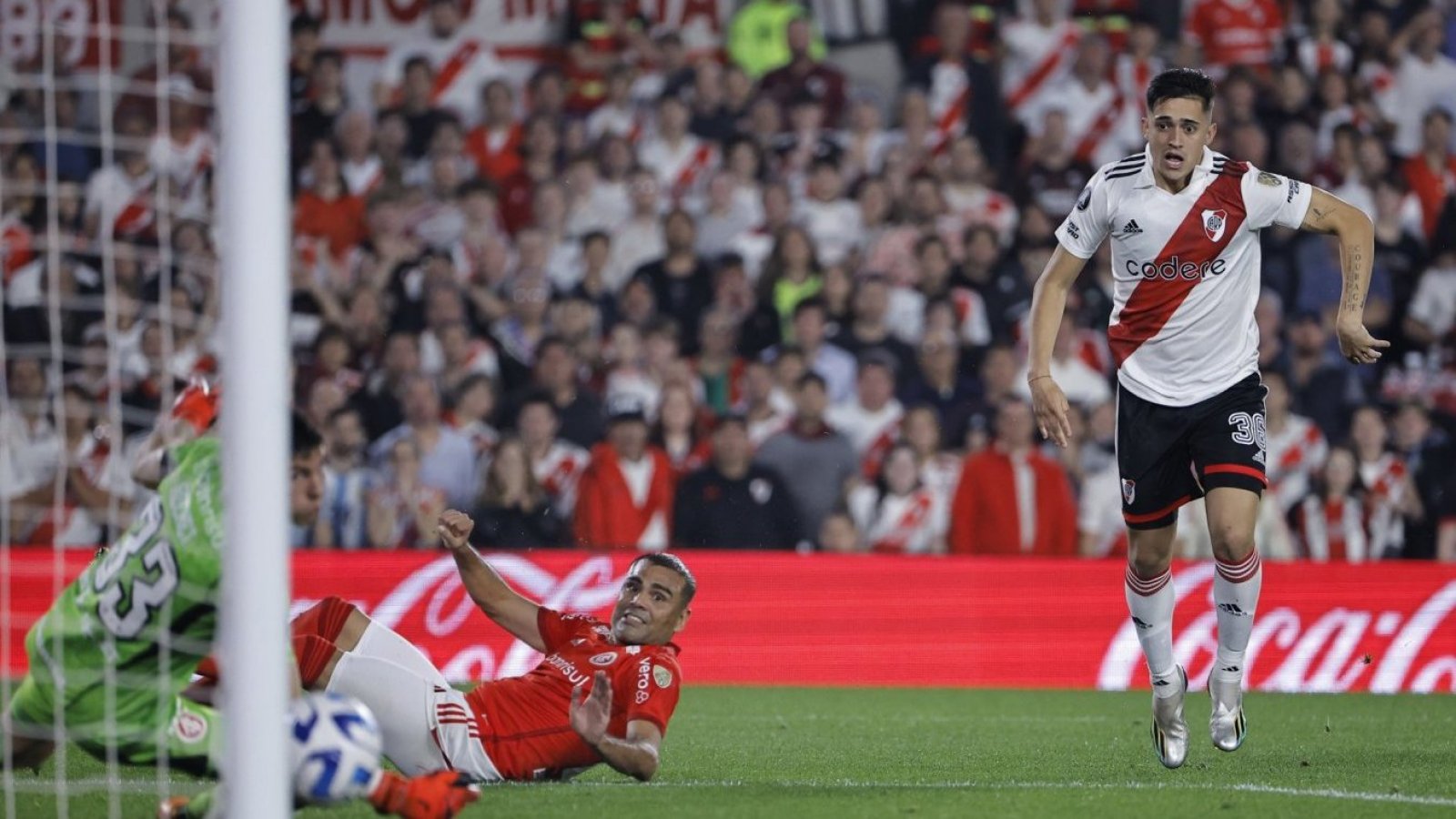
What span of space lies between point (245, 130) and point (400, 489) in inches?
348

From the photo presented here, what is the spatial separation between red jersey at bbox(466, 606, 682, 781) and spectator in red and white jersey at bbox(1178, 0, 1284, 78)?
443 inches

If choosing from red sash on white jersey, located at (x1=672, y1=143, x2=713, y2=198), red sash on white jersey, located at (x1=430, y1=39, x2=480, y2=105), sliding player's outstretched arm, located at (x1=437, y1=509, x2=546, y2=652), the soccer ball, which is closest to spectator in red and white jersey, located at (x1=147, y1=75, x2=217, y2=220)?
red sash on white jersey, located at (x1=430, y1=39, x2=480, y2=105)

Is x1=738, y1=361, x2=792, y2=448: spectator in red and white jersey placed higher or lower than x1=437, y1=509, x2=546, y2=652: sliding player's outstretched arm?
lower

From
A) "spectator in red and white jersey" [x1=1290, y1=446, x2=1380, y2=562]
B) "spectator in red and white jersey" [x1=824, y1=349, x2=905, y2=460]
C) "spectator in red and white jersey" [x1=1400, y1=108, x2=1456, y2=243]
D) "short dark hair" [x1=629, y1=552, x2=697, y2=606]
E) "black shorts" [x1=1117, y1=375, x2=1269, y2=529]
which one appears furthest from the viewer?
"spectator in red and white jersey" [x1=1400, y1=108, x2=1456, y2=243]

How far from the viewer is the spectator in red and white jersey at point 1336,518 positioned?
43.6 ft

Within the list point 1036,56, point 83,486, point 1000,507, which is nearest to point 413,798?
point 83,486

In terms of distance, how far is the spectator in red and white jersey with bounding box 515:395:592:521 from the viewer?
13.4m

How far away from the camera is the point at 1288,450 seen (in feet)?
45.1

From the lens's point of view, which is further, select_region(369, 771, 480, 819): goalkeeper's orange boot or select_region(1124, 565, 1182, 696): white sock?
select_region(1124, 565, 1182, 696): white sock

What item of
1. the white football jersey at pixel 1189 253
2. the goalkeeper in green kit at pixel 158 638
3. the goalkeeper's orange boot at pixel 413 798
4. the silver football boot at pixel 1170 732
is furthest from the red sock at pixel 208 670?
the white football jersey at pixel 1189 253

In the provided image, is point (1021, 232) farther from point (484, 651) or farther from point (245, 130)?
point (245, 130)

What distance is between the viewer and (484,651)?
12.4 meters

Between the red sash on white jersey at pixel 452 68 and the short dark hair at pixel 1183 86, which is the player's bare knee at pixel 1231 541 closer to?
the short dark hair at pixel 1183 86

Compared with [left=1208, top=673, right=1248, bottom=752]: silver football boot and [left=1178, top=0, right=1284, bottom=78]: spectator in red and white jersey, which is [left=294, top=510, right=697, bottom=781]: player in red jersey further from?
[left=1178, top=0, right=1284, bottom=78]: spectator in red and white jersey
